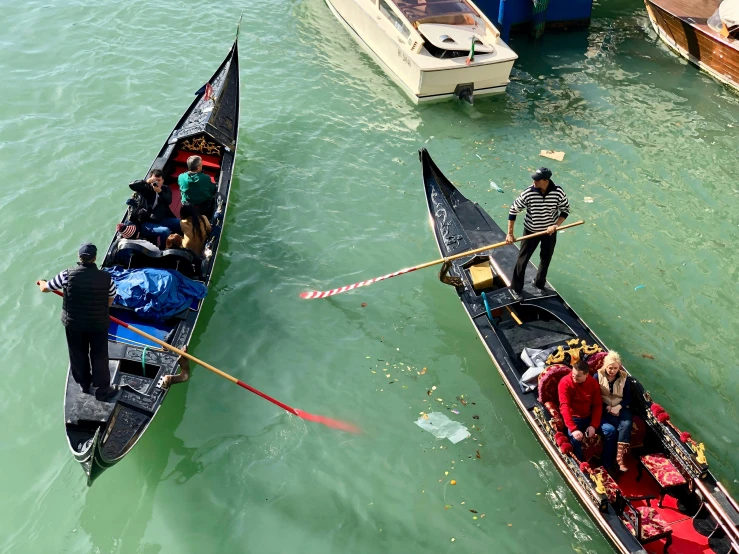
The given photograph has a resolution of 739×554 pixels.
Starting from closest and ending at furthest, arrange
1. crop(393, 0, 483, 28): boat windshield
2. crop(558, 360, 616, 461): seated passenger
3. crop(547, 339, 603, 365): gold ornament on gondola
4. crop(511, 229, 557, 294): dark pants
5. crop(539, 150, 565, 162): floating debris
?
crop(558, 360, 616, 461): seated passenger → crop(547, 339, 603, 365): gold ornament on gondola → crop(511, 229, 557, 294): dark pants → crop(539, 150, 565, 162): floating debris → crop(393, 0, 483, 28): boat windshield

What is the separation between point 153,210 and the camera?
296 inches

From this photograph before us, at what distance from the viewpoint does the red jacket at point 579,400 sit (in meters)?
5.94

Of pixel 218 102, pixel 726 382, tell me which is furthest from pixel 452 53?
pixel 726 382

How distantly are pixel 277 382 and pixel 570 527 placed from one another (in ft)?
10.6

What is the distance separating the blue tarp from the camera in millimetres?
6613

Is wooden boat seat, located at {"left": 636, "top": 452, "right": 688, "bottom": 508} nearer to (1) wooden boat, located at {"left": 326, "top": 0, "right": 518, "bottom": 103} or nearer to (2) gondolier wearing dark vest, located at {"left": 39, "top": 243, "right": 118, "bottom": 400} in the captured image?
(2) gondolier wearing dark vest, located at {"left": 39, "top": 243, "right": 118, "bottom": 400}

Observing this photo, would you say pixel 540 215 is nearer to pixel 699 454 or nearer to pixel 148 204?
pixel 699 454

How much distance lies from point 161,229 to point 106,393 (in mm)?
2282

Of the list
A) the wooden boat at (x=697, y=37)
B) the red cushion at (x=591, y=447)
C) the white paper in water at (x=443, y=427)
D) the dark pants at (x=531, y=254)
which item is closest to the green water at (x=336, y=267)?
the white paper in water at (x=443, y=427)

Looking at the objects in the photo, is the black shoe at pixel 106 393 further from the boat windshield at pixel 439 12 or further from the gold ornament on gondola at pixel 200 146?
the boat windshield at pixel 439 12

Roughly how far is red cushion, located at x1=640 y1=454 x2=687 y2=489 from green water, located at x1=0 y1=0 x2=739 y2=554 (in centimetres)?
77

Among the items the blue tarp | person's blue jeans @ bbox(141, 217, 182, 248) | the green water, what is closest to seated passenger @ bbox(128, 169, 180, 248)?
person's blue jeans @ bbox(141, 217, 182, 248)

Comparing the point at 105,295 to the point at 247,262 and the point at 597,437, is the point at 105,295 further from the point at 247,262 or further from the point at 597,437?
the point at 597,437

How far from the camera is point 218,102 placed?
9.70 m
